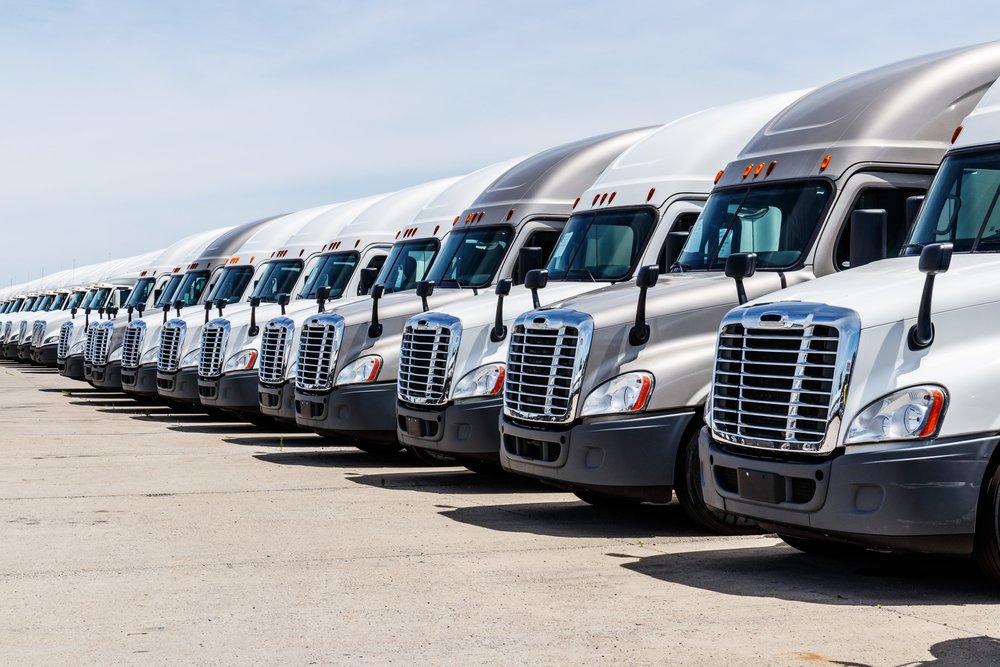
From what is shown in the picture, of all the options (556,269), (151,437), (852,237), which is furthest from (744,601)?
(151,437)

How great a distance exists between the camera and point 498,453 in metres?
11.8

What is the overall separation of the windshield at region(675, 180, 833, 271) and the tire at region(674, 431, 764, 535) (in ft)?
5.23

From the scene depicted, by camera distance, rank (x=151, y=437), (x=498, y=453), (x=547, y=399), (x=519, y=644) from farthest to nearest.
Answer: (x=151, y=437), (x=498, y=453), (x=547, y=399), (x=519, y=644)

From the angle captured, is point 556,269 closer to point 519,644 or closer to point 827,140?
point 827,140

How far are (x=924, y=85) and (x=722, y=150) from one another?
2.41 metres

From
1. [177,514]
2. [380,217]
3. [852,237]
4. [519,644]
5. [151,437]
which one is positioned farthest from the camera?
[380,217]

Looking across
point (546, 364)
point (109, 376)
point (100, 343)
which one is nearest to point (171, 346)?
point (109, 376)

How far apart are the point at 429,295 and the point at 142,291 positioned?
54.2 ft

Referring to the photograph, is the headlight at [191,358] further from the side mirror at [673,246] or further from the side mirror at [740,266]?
the side mirror at [740,266]

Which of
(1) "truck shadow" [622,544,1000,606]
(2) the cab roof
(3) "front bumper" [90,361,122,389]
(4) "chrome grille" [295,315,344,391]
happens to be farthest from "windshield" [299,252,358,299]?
(1) "truck shadow" [622,544,1000,606]

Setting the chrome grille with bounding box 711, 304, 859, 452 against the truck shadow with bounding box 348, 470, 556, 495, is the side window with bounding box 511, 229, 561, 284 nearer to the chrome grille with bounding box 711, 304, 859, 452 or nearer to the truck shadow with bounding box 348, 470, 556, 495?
the truck shadow with bounding box 348, 470, 556, 495

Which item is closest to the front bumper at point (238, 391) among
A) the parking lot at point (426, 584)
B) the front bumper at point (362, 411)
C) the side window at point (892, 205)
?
the front bumper at point (362, 411)

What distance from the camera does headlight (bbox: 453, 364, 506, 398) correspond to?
1184 cm

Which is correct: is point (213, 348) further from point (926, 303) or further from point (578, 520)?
point (926, 303)
